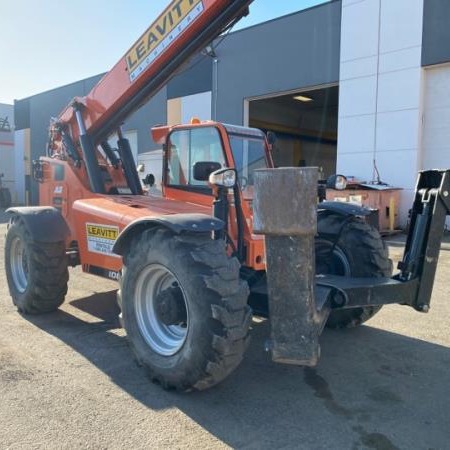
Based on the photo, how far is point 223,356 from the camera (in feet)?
10.5

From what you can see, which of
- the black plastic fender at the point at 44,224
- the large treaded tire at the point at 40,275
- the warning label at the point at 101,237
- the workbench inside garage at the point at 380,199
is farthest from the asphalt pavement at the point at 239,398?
the workbench inside garage at the point at 380,199

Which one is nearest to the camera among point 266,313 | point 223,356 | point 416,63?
point 223,356

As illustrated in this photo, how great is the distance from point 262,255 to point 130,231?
1.15 metres

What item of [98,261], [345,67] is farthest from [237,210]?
[345,67]

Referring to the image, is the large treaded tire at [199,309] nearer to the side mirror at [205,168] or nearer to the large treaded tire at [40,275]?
the side mirror at [205,168]

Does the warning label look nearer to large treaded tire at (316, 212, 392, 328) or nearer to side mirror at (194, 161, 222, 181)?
side mirror at (194, 161, 222, 181)

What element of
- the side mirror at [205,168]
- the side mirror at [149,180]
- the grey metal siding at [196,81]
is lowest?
the side mirror at [149,180]

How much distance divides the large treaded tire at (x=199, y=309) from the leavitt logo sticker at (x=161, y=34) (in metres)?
2.09

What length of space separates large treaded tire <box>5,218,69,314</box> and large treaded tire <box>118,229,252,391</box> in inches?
71.5

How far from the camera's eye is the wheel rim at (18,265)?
573 centimetres

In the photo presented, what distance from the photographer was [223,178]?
3.75 m

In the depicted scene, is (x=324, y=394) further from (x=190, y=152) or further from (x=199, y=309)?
(x=190, y=152)

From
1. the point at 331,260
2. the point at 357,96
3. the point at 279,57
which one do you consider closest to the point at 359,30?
the point at 357,96

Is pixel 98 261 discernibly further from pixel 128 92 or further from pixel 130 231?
pixel 128 92
